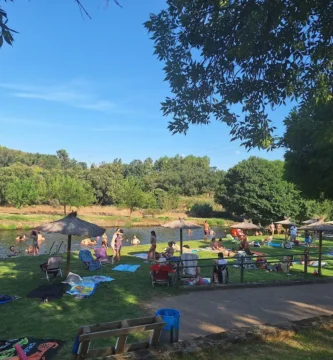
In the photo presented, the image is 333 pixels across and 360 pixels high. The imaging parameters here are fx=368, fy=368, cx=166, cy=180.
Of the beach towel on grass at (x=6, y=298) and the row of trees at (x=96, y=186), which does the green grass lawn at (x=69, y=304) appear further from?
the row of trees at (x=96, y=186)

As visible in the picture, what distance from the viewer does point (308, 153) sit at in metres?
9.52

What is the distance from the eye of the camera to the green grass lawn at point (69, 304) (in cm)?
691

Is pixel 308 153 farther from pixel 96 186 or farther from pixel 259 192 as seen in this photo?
pixel 96 186

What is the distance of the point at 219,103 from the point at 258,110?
76 centimetres

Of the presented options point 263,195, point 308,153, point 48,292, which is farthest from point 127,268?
point 263,195

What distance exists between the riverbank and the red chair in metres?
29.8

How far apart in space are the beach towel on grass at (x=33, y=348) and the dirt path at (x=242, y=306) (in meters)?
2.26

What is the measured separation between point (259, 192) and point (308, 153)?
1497 inches

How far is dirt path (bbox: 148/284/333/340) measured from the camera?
7.59m

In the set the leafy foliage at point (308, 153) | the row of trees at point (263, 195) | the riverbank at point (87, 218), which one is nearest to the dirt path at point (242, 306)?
the leafy foliage at point (308, 153)

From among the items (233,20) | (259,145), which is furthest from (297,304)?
(233,20)

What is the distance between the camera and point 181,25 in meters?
6.32

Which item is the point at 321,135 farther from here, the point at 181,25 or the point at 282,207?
the point at 282,207

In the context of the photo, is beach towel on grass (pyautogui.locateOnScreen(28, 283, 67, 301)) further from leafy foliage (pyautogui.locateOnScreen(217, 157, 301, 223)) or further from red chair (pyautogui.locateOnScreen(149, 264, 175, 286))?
leafy foliage (pyautogui.locateOnScreen(217, 157, 301, 223))
